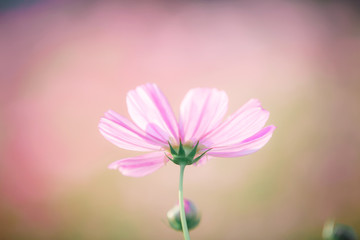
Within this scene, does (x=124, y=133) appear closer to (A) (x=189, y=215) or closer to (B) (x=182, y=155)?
(B) (x=182, y=155)

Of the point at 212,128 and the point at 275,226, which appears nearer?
the point at 212,128

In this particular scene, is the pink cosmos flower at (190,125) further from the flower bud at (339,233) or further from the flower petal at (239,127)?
the flower bud at (339,233)

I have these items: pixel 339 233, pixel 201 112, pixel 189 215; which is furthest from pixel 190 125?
pixel 339 233

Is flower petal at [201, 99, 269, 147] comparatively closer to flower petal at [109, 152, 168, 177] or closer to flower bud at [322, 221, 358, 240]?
flower petal at [109, 152, 168, 177]

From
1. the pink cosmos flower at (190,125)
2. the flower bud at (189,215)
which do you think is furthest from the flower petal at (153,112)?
the flower bud at (189,215)

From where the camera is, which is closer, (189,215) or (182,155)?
(182,155)

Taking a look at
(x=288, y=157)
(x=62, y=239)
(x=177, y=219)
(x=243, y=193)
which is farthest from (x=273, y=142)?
(x=177, y=219)

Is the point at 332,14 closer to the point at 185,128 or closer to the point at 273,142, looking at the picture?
the point at 273,142

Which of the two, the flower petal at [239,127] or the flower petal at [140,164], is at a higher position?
the flower petal at [239,127]
